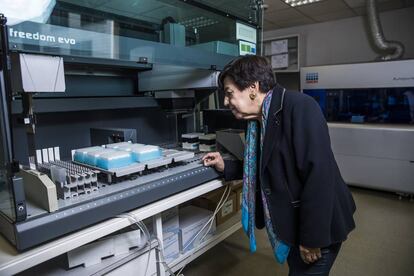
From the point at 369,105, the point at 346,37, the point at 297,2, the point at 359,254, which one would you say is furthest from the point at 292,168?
the point at 346,37

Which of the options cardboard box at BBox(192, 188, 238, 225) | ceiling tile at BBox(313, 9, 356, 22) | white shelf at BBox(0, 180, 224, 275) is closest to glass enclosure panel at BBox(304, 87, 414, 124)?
ceiling tile at BBox(313, 9, 356, 22)

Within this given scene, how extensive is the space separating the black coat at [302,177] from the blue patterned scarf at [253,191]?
0.04m

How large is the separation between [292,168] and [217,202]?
2.79 ft

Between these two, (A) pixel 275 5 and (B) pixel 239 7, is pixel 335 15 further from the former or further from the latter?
(B) pixel 239 7

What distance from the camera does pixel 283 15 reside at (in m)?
3.98

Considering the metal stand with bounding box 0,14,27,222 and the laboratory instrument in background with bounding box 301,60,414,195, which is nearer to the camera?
the metal stand with bounding box 0,14,27,222

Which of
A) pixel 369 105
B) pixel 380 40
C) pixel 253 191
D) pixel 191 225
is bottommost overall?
pixel 191 225

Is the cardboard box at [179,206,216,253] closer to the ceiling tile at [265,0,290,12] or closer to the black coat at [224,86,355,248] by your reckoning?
the black coat at [224,86,355,248]

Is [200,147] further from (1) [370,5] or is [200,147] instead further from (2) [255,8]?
(1) [370,5]

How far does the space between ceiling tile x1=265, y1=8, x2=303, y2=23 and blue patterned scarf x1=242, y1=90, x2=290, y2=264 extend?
10.2ft

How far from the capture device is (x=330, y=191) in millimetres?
985

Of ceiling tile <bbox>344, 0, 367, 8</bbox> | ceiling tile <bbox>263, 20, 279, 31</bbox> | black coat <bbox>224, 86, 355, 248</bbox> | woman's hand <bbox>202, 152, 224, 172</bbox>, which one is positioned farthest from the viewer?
ceiling tile <bbox>263, 20, 279, 31</bbox>

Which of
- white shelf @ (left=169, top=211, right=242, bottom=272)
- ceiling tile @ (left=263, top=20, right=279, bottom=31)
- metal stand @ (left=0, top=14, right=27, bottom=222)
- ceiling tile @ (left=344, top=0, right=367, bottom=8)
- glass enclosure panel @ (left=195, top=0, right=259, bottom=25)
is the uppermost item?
ceiling tile @ (left=263, top=20, right=279, bottom=31)

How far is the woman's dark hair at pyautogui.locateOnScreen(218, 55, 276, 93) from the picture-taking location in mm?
1114
